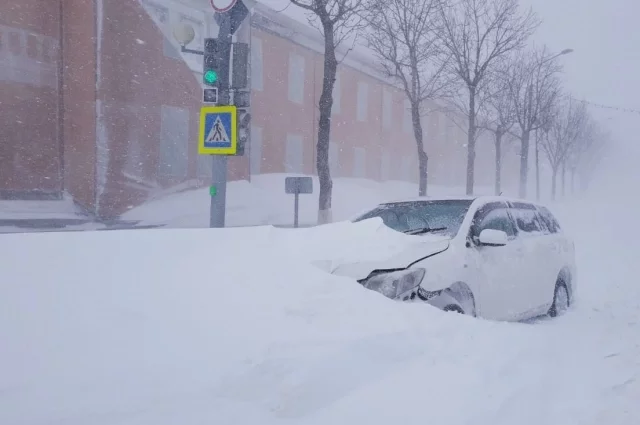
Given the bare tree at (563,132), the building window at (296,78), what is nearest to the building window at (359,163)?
the building window at (296,78)

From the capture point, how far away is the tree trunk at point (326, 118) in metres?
13.5

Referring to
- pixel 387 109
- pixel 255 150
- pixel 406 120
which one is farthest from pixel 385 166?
pixel 255 150

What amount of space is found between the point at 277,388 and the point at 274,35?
2072cm

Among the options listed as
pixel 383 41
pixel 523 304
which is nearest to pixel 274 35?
pixel 383 41

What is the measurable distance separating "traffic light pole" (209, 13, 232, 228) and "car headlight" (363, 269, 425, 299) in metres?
4.29

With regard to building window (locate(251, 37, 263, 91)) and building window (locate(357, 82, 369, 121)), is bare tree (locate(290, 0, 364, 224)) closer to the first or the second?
building window (locate(251, 37, 263, 91))

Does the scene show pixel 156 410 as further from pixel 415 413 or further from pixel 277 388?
pixel 415 413

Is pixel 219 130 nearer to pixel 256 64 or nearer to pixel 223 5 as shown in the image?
pixel 223 5

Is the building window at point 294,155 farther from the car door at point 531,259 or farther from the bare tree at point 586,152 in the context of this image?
the bare tree at point 586,152

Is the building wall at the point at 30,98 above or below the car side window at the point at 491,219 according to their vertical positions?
above

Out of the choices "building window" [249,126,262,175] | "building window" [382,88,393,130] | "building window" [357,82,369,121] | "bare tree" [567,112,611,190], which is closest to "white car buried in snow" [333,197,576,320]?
"building window" [249,126,262,175]

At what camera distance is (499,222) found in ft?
20.1

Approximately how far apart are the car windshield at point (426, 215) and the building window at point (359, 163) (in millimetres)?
23341

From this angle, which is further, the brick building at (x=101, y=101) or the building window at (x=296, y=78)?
the building window at (x=296, y=78)
